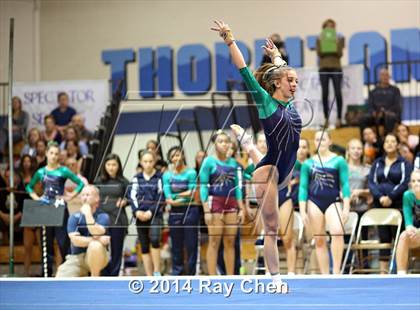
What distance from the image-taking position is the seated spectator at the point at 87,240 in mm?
8734

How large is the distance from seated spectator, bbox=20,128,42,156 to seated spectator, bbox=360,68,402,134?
4063mm

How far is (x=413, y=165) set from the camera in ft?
29.9

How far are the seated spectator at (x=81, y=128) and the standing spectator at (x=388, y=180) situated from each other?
4317 mm

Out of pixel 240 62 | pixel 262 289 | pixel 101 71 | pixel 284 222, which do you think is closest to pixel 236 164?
pixel 284 222

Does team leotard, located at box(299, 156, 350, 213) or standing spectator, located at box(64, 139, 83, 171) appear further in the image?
standing spectator, located at box(64, 139, 83, 171)

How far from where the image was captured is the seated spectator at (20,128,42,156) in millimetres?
11512

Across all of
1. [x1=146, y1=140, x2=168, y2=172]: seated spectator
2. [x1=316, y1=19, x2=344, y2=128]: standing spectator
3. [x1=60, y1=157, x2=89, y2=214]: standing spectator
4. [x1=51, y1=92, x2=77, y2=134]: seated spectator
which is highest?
[x1=316, y1=19, x2=344, y2=128]: standing spectator

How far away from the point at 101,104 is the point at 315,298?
21.1 ft

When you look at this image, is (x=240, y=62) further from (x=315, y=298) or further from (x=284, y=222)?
(x=284, y=222)

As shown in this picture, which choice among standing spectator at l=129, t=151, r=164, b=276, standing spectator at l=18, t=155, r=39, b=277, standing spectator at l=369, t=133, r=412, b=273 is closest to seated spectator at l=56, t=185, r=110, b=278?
standing spectator at l=129, t=151, r=164, b=276

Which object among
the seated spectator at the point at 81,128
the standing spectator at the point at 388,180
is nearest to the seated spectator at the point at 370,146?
the standing spectator at the point at 388,180

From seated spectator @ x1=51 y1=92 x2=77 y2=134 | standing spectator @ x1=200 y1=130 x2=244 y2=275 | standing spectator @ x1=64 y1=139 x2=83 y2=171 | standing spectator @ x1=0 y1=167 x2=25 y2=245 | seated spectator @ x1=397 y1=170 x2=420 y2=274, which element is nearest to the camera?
seated spectator @ x1=397 y1=170 x2=420 y2=274

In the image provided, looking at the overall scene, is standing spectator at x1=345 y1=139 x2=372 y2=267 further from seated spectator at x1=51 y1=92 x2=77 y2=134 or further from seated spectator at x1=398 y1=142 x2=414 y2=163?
seated spectator at x1=51 y1=92 x2=77 y2=134

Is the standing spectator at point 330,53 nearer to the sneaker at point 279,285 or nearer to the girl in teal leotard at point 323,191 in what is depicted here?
the girl in teal leotard at point 323,191
